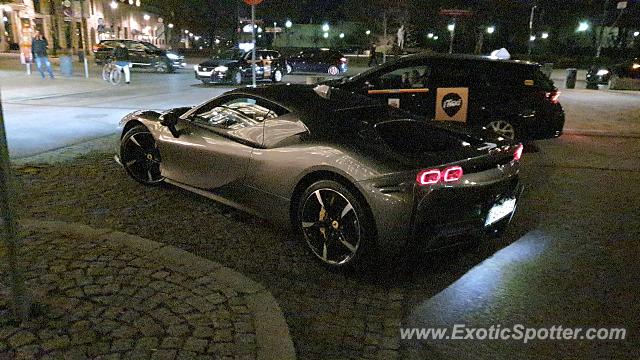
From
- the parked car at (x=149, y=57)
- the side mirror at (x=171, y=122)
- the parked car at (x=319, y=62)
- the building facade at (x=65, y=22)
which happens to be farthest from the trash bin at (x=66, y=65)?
the side mirror at (x=171, y=122)

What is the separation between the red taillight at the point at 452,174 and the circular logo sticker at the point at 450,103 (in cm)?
513

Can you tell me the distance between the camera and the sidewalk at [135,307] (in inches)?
116

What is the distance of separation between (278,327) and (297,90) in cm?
260

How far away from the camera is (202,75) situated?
20547 mm

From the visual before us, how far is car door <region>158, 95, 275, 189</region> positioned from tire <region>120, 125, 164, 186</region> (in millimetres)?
426

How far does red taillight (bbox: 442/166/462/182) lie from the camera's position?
3.80m

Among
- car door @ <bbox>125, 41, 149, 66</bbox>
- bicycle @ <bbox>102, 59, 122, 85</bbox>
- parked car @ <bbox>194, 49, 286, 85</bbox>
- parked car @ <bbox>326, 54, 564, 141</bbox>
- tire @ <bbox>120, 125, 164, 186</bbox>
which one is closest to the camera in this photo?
tire @ <bbox>120, 125, 164, 186</bbox>

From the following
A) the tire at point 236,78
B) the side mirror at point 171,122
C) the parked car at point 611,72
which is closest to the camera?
the side mirror at point 171,122

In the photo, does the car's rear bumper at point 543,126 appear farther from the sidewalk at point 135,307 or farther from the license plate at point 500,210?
the sidewalk at point 135,307

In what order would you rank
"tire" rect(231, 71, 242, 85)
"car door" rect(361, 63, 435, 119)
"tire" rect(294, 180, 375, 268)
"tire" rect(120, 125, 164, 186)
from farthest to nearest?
1. "tire" rect(231, 71, 242, 85)
2. "car door" rect(361, 63, 435, 119)
3. "tire" rect(120, 125, 164, 186)
4. "tire" rect(294, 180, 375, 268)

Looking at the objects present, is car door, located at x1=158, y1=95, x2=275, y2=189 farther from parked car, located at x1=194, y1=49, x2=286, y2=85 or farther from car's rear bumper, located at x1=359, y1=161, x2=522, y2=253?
parked car, located at x1=194, y1=49, x2=286, y2=85

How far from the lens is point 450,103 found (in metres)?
8.76

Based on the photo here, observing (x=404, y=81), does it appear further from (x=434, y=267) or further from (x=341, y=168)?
(x=341, y=168)

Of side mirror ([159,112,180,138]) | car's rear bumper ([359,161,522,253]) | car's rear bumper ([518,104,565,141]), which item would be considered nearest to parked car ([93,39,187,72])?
car's rear bumper ([518,104,565,141])
